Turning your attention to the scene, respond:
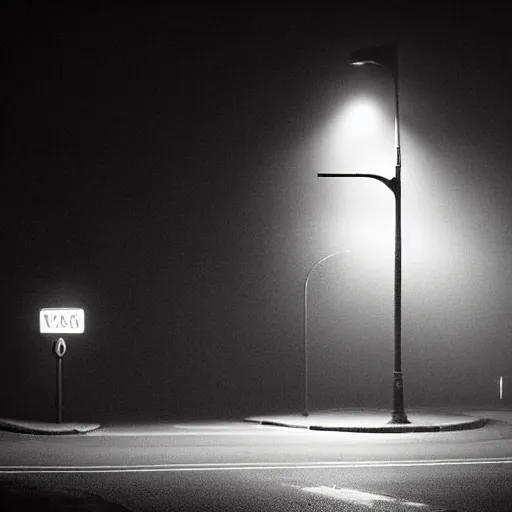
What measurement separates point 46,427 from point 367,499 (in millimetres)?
14148

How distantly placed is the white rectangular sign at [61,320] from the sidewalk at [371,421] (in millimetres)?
4680

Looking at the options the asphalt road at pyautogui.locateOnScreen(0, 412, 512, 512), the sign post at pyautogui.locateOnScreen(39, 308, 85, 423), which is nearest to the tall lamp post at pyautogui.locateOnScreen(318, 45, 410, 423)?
the asphalt road at pyautogui.locateOnScreen(0, 412, 512, 512)

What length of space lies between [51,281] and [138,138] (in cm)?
491

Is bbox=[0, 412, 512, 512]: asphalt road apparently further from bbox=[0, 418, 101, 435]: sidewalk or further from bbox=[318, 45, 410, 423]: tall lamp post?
bbox=[318, 45, 410, 423]: tall lamp post

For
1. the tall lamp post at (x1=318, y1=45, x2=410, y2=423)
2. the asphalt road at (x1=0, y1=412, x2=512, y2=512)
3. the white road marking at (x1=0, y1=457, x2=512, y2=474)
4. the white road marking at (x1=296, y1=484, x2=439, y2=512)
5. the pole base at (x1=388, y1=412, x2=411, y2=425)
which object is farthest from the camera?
the pole base at (x1=388, y1=412, x2=411, y2=425)

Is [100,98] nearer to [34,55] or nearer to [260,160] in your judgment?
[34,55]

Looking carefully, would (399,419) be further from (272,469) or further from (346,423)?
(272,469)

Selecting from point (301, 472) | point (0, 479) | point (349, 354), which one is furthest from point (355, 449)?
point (349, 354)

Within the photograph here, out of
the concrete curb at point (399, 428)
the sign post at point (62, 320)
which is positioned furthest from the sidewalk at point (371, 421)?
the sign post at point (62, 320)

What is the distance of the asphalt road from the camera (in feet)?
44.4

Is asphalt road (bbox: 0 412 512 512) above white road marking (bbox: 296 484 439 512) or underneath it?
underneath

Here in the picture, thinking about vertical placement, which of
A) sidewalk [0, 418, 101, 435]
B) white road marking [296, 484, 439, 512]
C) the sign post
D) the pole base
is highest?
the sign post

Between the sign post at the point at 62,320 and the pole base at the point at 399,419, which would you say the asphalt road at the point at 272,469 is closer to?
the pole base at the point at 399,419

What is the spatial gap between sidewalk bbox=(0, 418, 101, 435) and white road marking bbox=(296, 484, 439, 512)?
470 inches
